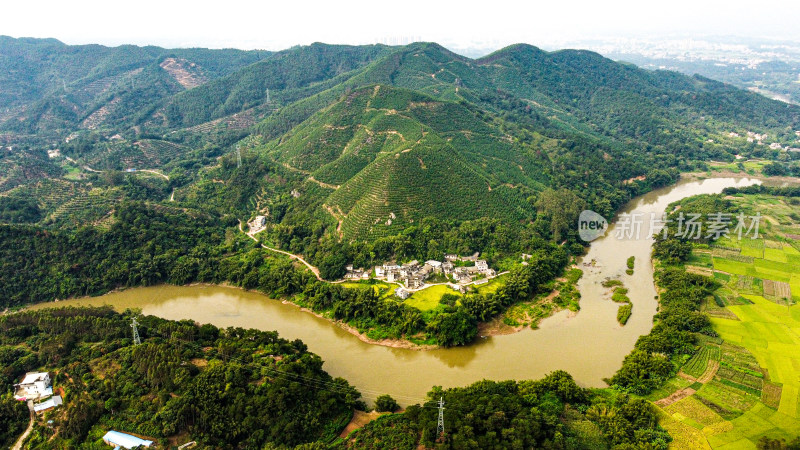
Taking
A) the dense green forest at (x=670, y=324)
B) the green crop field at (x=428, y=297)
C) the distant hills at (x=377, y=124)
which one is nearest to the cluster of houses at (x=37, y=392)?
the green crop field at (x=428, y=297)

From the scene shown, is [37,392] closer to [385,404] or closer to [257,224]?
[385,404]

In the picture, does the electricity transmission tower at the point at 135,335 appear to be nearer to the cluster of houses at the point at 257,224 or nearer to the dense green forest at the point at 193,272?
the dense green forest at the point at 193,272

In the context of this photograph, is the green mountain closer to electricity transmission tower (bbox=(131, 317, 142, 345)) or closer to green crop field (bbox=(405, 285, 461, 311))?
electricity transmission tower (bbox=(131, 317, 142, 345))

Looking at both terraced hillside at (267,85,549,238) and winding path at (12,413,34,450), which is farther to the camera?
terraced hillside at (267,85,549,238)

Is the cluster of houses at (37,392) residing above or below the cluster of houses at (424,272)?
below

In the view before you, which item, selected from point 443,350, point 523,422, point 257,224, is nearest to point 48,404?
point 443,350

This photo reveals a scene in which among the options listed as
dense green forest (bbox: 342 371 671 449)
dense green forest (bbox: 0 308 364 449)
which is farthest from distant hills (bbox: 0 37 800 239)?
dense green forest (bbox: 342 371 671 449)
